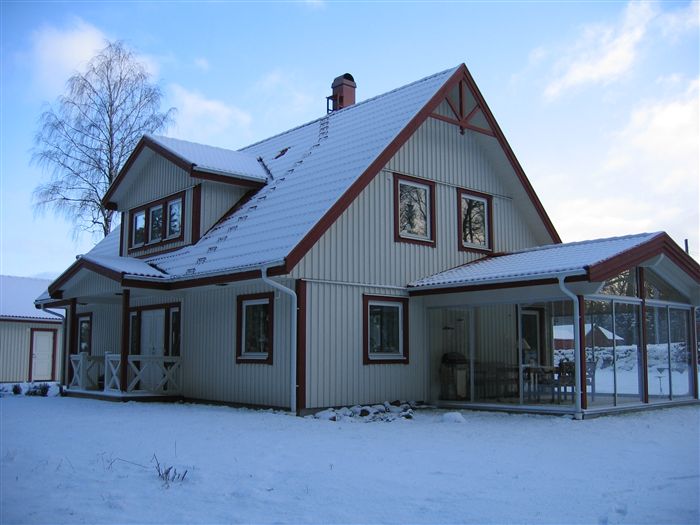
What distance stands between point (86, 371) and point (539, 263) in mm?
11604

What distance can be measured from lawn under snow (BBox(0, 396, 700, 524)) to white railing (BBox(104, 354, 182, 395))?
3589mm

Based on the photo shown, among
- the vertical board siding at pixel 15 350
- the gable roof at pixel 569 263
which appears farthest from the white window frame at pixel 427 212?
the vertical board siding at pixel 15 350

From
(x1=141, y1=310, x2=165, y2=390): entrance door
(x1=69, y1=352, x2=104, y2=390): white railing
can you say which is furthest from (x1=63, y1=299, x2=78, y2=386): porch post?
(x1=141, y1=310, x2=165, y2=390): entrance door

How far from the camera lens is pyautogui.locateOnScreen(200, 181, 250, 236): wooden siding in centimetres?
1803

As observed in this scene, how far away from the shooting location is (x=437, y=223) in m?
17.3

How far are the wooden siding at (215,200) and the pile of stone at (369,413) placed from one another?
6143 millimetres

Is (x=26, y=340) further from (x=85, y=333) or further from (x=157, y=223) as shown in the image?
(x=157, y=223)

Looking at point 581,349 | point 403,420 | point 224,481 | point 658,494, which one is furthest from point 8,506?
point 581,349

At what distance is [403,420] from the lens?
13.6 metres

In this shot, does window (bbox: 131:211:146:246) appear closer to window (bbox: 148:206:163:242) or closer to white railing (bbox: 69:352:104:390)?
window (bbox: 148:206:163:242)

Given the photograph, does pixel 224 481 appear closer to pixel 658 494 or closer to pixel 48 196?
pixel 658 494

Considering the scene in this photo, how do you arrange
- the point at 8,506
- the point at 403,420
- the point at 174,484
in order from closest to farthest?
the point at 8,506 < the point at 174,484 < the point at 403,420

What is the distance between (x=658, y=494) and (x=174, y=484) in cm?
470

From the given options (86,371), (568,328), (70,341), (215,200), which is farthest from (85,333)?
(568,328)
